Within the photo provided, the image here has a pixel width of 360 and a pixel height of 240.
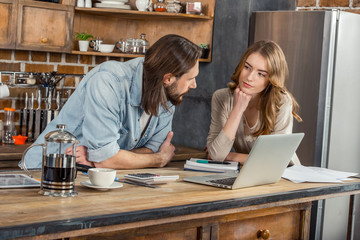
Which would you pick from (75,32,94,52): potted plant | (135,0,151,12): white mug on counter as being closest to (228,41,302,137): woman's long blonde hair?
(135,0,151,12): white mug on counter

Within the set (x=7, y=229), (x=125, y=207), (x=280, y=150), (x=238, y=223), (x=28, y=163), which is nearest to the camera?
(x=7, y=229)

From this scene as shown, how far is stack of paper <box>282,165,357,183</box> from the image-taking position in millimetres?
2490

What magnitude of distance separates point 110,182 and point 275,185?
756 mm

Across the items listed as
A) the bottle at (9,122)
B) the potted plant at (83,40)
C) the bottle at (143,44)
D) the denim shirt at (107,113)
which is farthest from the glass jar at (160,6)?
the denim shirt at (107,113)

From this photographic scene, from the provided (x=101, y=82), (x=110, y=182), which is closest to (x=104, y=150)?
(x=101, y=82)

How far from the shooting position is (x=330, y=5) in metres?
4.32

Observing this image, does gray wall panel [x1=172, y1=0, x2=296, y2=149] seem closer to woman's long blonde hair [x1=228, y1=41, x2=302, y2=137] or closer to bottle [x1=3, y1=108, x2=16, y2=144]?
woman's long blonde hair [x1=228, y1=41, x2=302, y2=137]

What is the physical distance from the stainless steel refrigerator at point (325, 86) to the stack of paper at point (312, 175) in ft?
3.84

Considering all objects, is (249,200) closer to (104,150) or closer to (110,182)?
(110,182)

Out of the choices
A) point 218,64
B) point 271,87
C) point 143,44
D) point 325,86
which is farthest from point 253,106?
point 143,44

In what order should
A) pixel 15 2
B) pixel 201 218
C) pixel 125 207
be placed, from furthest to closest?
pixel 15 2 < pixel 201 218 < pixel 125 207

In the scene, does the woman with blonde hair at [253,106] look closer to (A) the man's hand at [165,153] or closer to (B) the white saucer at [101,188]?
(A) the man's hand at [165,153]

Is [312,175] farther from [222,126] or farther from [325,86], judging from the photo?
[325,86]

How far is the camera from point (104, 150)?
2479 millimetres
